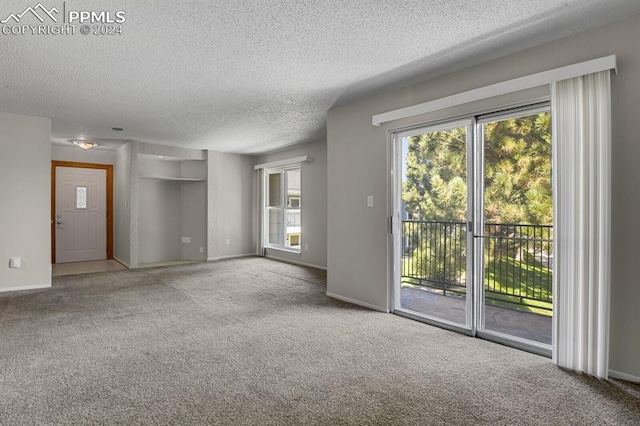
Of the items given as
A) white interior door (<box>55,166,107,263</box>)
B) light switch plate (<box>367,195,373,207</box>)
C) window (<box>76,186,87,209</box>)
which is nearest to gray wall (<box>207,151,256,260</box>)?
white interior door (<box>55,166,107,263</box>)

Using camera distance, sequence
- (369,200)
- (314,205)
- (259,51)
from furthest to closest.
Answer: (314,205) → (369,200) → (259,51)

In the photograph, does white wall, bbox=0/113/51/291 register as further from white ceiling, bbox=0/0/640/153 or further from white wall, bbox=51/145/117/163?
white wall, bbox=51/145/117/163

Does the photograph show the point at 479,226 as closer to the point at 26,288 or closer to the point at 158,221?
the point at 26,288

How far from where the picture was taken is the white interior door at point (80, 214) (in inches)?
272

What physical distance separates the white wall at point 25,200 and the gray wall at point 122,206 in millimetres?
1711

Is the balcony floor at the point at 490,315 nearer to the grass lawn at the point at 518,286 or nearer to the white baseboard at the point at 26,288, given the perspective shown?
the grass lawn at the point at 518,286

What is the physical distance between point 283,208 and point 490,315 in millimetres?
4775

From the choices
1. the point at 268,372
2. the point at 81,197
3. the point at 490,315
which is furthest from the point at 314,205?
the point at 81,197

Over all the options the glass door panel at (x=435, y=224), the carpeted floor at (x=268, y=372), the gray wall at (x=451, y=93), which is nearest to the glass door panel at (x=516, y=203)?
the glass door panel at (x=435, y=224)

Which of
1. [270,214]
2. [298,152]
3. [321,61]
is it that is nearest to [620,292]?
[321,61]

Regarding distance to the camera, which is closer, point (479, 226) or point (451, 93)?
point (479, 226)

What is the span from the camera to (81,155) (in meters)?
7.04

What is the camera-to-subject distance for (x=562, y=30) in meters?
2.40

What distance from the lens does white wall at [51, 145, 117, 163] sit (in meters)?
6.80
